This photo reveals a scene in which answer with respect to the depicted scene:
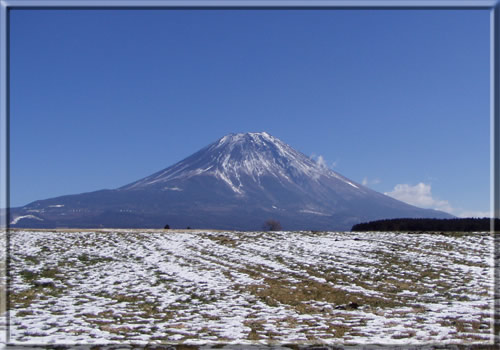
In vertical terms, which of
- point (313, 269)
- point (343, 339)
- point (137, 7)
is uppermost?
point (137, 7)

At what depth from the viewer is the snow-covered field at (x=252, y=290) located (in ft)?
31.1

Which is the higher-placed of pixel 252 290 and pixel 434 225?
pixel 252 290

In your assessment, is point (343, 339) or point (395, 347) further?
point (343, 339)

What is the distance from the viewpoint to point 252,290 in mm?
16766

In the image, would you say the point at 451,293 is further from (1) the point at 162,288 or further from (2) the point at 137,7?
(2) the point at 137,7

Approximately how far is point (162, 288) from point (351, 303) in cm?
839

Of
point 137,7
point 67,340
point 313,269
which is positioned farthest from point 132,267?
point 137,7

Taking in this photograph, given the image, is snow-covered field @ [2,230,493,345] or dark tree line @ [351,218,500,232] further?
dark tree line @ [351,218,500,232]

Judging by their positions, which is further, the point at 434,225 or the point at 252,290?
the point at 434,225

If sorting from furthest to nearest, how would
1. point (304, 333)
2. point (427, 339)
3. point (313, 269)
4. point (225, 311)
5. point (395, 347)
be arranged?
1. point (313, 269)
2. point (225, 311)
3. point (304, 333)
4. point (427, 339)
5. point (395, 347)

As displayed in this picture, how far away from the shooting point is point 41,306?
43.4ft

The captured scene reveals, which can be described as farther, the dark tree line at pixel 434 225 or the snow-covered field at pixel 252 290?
the dark tree line at pixel 434 225

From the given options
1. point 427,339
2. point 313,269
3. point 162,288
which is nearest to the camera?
point 427,339

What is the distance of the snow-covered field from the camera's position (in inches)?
373
